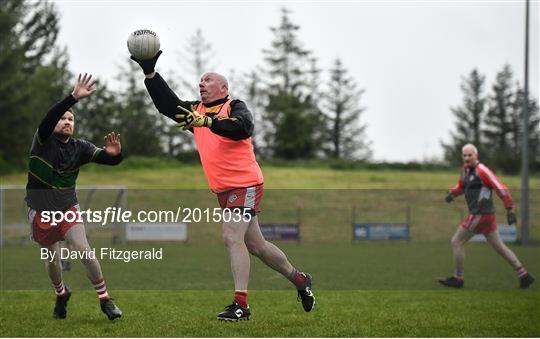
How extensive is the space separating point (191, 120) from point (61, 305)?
311 cm

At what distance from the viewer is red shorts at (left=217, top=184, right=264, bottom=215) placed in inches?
264

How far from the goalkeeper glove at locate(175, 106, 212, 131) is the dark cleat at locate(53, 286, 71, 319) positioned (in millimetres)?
2927

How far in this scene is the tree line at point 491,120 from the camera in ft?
208

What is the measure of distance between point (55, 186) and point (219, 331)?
2.16 m

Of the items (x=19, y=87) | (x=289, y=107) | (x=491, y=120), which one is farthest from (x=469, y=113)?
(x=19, y=87)

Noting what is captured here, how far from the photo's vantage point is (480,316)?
856cm

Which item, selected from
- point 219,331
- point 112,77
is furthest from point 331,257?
point 112,77

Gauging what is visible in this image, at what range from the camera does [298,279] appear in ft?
23.6

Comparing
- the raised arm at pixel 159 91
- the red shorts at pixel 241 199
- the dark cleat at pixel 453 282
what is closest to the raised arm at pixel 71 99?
the raised arm at pixel 159 91

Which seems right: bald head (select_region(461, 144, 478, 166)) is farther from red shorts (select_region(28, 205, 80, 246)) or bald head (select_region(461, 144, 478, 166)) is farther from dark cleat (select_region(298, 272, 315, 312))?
red shorts (select_region(28, 205, 80, 246))

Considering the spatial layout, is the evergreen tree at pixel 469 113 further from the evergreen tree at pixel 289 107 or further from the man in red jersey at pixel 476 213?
the man in red jersey at pixel 476 213

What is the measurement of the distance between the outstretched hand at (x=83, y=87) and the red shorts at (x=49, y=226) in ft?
4.88

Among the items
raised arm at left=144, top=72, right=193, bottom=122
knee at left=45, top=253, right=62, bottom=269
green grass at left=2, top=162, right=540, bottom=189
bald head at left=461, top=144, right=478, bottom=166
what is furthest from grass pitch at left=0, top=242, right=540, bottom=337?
green grass at left=2, top=162, right=540, bottom=189

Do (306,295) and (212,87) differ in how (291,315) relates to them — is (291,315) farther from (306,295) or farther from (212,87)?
(212,87)
